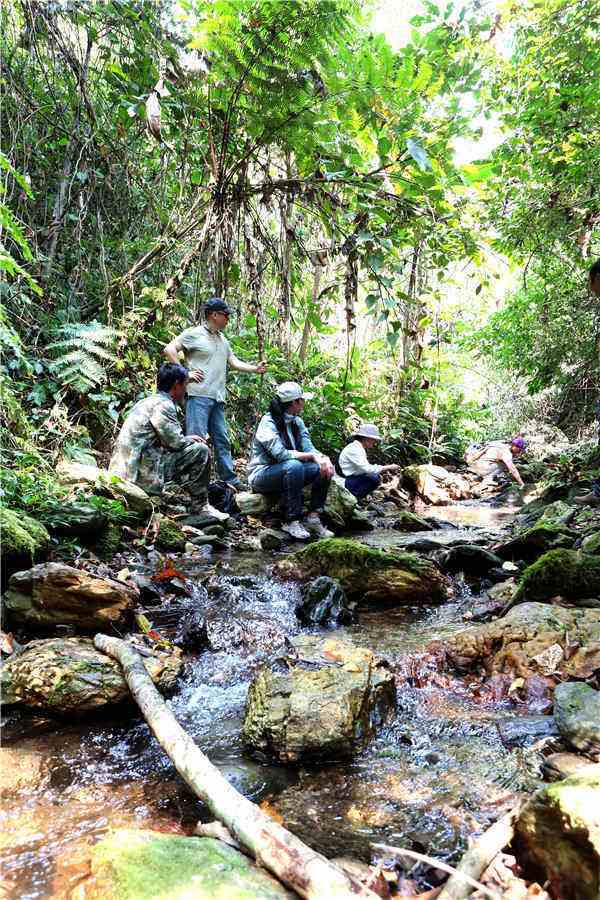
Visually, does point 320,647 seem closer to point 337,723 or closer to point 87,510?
point 337,723

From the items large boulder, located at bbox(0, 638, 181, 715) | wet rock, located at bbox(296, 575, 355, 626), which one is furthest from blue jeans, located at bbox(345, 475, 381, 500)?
large boulder, located at bbox(0, 638, 181, 715)

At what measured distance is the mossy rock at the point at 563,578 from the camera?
13.6ft

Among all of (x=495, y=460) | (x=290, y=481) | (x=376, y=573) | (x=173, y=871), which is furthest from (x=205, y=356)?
(x=495, y=460)

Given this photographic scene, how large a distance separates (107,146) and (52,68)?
1.10 m

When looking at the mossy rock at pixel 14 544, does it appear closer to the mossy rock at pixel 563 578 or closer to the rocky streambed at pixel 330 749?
the rocky streambed at pixel 330 749

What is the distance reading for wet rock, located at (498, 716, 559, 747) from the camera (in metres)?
2.71

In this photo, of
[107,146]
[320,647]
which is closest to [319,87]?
[107,146]

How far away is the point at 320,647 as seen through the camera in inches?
134

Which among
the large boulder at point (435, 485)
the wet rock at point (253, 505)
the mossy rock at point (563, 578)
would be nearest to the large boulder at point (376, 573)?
Answer: the mossy rock at point (563, 578)

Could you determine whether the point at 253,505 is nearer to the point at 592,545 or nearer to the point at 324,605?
the point at 324,605

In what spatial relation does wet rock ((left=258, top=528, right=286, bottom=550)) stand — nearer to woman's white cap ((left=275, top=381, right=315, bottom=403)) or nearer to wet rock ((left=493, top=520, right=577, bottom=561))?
woman's white cap ((left=275, top=381, right=315, bottom=403))

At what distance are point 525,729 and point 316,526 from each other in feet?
15.6

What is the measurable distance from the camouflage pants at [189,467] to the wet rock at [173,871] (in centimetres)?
488

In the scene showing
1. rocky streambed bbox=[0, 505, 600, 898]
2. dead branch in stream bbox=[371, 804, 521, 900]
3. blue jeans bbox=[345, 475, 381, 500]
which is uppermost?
blue jeans bbox=[345, 475, 381, 500]
